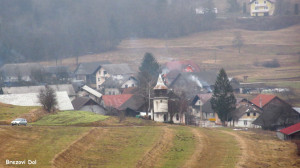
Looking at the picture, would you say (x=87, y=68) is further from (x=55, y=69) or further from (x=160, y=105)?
(x=160, y=105)

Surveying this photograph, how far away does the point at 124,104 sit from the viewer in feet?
263

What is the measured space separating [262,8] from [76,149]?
5409 inches

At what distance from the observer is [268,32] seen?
153 metres

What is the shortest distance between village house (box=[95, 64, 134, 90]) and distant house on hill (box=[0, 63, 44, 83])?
1318cm

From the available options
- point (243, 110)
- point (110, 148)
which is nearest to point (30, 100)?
point (243, 110)

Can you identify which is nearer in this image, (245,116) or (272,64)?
(245,116)

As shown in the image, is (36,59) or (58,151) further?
(36,59)

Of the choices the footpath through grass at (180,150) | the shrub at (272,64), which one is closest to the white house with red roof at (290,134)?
the footpath through grass at (180,150)

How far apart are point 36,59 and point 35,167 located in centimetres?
10604

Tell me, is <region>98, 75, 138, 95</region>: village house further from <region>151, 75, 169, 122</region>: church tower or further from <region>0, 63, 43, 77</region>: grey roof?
<region>151, 75, 169, 122</region>: church tower

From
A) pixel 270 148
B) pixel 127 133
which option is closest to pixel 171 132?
pixel 127 133

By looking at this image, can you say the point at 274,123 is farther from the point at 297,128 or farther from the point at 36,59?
the point at 36,59

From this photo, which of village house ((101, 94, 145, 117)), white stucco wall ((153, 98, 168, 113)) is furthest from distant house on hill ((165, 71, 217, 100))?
white stucco wall ((153, 98, 168, 113))

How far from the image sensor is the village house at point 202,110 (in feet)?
258
